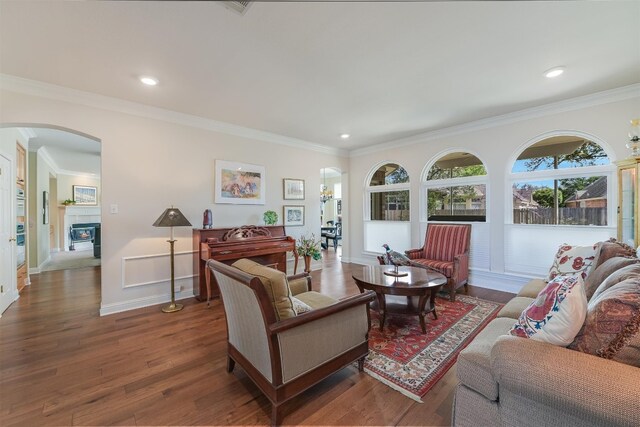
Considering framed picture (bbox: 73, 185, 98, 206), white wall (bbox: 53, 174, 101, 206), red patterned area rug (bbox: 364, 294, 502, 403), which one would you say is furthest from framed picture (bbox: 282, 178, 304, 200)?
framed picture (bbox: 73, 185, 98, 206)

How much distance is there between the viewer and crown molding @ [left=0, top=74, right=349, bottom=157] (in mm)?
2784

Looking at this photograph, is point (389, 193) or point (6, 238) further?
point (389, 193)

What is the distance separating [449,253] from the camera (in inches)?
163

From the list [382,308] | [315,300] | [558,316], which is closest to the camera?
[558,316]

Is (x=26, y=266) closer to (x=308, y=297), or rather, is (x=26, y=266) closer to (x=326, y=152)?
(x=308, y=297)

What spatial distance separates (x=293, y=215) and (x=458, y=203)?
2994 mm

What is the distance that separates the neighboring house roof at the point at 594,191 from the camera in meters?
3.37

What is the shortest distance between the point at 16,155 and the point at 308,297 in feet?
16.0

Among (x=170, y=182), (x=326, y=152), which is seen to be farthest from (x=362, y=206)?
(x=170, y=182)

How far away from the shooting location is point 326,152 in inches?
227

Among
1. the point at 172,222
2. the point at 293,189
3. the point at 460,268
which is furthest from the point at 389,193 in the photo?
the point at 172,222

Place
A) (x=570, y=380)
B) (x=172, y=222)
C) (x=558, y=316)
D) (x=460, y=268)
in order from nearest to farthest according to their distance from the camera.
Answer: (x=570, y=380) < (x=558, y=316) < (x=172, y=222) < (x=460, y=268)

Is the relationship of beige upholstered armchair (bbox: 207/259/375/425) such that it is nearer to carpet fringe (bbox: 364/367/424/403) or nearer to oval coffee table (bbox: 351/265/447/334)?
carpet fringe (bbox: 364/367/424/403)

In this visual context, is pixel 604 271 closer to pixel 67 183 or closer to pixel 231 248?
pixel 231 248
